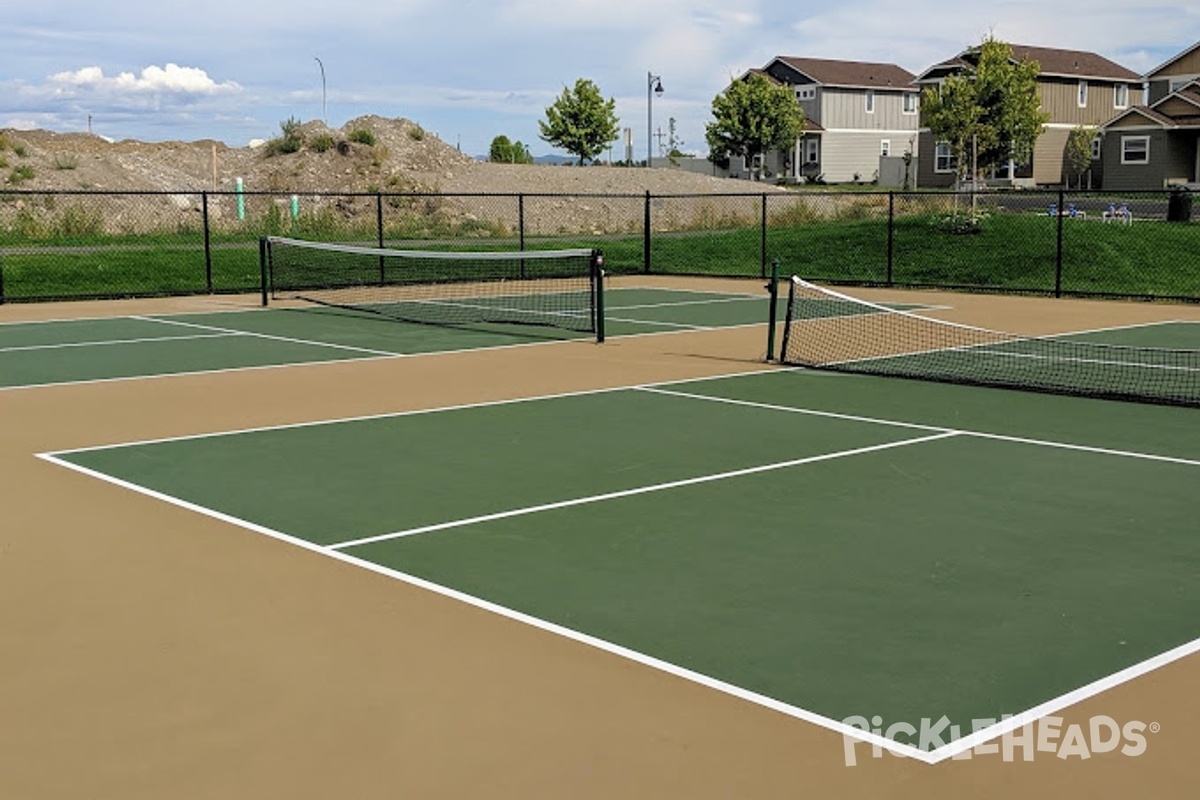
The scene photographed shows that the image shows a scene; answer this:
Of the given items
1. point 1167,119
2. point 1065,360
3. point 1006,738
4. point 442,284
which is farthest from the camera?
point 1167,119

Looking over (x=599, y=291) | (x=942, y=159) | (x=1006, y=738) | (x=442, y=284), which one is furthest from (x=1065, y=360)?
(x=942, y=159)

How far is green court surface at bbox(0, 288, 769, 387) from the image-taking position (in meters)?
15.8

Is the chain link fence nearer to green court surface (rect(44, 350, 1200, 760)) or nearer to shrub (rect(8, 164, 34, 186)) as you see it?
shrub (rect(8, 164, 34, 186))

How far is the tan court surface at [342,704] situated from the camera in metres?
4.54

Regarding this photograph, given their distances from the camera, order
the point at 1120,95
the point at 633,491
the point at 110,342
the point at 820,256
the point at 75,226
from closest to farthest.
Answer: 1. the point at 633,491
2. the point at 110,342
3. the point at 820,256
4. the point at 75,226
5. the point at 1120,95

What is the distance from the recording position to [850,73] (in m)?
91.8

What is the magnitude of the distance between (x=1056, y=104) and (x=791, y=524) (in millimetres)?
74955

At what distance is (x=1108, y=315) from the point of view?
69.6 feet

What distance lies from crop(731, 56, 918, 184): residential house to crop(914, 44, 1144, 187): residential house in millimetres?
11171

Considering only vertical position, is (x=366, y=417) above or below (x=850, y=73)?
below

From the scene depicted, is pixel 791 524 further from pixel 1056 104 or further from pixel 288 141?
pixel 1056 104

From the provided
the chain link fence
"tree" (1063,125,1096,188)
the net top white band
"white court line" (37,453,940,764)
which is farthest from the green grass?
"tree" (1063,125,1096,188)

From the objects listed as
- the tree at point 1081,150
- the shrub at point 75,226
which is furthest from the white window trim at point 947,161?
the shrub at point 75,226

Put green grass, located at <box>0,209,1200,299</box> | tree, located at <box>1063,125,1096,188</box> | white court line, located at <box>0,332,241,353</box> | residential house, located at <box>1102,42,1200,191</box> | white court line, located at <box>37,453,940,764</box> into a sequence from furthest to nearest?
1. tree, located at <box>1063,125,1096,188</box>
2. residential house, located at <box>1102,42,1200,191</box>
3. green grass, located at <box>0,209,1200,299</box>
4. white court line, located at <box>0,332,241,353</box>
5. white court line, located at <box>37,453,940,764</box>
